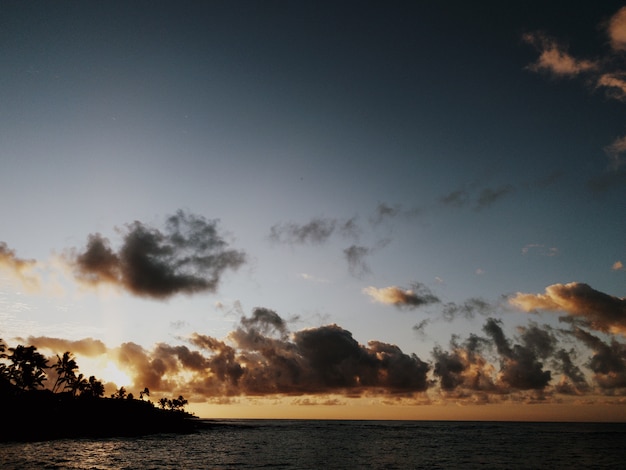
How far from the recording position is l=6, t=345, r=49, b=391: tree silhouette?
339ft

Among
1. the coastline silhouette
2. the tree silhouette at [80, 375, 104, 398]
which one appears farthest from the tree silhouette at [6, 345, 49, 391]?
the tree silhouette at [80, 375, 104, 398]

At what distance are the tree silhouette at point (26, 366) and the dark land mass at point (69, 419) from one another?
476 centimetres

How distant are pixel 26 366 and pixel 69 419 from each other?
29345mm

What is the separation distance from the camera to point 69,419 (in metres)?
124

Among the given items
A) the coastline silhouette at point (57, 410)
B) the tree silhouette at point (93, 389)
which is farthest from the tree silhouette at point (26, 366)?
the tree silhouette at point (93, 389)

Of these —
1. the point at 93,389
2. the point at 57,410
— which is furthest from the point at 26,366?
the point at 93,389

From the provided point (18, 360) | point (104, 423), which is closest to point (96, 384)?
point (104, 423)

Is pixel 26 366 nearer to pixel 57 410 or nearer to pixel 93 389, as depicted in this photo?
pixel 57 410

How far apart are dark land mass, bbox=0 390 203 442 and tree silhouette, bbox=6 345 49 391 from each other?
4.76 m

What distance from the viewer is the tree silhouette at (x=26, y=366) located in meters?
103

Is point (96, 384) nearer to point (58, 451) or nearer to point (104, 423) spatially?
point (104, 423)

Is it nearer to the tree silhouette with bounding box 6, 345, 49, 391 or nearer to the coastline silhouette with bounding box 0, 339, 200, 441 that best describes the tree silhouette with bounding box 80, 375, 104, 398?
the coastline silhouette with bounding box 0, 339, 200, 441

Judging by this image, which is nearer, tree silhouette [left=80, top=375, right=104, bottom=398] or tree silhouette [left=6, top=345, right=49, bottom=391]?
tree silhouette [left=6, top=345, right=49, bottom=391]

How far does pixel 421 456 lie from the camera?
85938 mm
